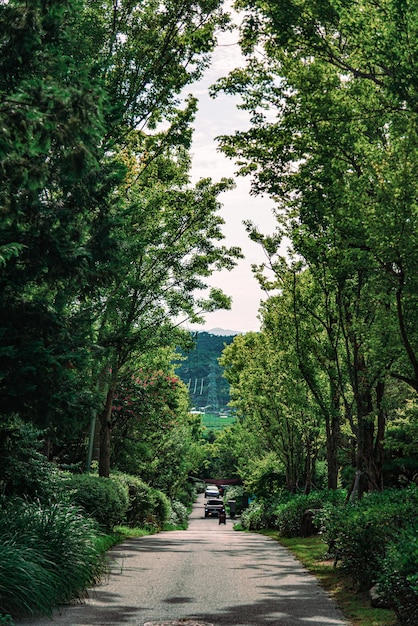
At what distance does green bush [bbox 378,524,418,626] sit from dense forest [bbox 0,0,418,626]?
29 mm

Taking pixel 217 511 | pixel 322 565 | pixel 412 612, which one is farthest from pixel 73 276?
pixel 217 511

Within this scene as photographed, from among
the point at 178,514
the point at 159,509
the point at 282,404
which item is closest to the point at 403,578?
the point at 282,404

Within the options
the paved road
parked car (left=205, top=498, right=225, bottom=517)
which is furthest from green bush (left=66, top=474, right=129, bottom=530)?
parked car (left=205, top=498, right=225, bottom=517)

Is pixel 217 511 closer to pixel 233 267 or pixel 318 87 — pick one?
pixel 233 267

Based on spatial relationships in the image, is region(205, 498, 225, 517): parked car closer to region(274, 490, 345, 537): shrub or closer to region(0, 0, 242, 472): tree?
region(274, 490, 345, 537): shrub

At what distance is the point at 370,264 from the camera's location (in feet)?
37.4

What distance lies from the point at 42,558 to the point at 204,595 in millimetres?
2727

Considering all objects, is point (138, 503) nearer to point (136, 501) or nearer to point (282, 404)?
point (136, 501)

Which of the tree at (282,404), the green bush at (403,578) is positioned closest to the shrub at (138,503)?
the tree at (282,404)

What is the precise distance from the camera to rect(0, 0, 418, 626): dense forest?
7.82 meters

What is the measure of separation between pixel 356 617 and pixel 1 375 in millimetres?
5609

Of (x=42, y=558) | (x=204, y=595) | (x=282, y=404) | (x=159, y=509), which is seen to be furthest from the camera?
(x=159, y=509)

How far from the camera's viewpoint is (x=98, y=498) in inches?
657

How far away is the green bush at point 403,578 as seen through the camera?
21.1 ft
